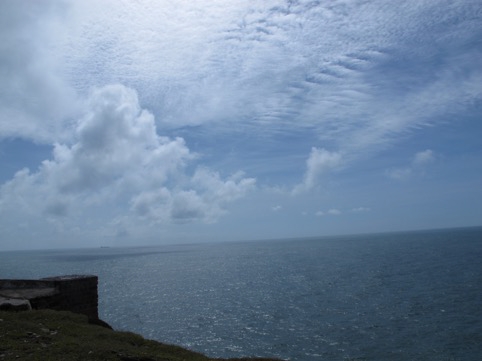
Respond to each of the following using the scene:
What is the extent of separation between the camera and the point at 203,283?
3066 inches

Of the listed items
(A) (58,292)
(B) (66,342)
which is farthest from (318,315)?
(B) (66,342)

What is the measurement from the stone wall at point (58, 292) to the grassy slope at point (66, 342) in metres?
2.22

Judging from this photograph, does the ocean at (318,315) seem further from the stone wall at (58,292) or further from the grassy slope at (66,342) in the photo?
the grassy slope at (66,342)

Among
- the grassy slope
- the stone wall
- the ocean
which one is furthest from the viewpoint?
the ocean

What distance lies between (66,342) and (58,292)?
21.0 feet

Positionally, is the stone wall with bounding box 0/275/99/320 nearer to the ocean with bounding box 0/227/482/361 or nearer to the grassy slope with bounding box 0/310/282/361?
the grassy slope with bounding box 0/310/282/361

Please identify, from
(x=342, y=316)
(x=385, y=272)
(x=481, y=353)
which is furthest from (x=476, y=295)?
(x=385, y=272)

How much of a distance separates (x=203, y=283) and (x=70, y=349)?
210 ft

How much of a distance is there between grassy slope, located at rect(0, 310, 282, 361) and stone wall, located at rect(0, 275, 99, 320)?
7.28 ft

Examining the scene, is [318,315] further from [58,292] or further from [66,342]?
[66,342]

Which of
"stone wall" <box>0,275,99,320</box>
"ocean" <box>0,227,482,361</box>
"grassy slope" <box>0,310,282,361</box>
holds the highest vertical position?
"stone wall" <box>0,275,99,320</box>

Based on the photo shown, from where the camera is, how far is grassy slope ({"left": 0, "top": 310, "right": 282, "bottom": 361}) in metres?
14.6

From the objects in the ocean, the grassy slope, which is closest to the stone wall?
the grassy slope

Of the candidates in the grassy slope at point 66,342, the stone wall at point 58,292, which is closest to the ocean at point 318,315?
the stone wall at point 58,292
